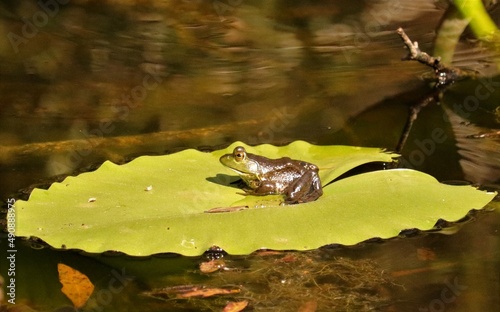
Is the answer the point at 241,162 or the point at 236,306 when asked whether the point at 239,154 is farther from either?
the point at 236,306

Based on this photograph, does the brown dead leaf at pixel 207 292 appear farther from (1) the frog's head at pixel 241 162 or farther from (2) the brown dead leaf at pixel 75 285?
(1) the frog's head at pixel 241 162

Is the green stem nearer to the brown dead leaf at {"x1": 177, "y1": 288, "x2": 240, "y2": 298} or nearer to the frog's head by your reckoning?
the frog's head

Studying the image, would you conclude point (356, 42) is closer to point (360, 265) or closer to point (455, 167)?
point (455, 167)

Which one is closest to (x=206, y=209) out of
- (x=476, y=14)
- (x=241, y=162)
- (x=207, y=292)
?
(x=241, y=162)

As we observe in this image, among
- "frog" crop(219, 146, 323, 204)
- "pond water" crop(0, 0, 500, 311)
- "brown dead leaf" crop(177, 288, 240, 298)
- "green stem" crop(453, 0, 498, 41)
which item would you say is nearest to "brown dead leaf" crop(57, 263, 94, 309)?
"pond water" crop(0, 0, 500, 311)

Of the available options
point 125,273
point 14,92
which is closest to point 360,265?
point 125,273

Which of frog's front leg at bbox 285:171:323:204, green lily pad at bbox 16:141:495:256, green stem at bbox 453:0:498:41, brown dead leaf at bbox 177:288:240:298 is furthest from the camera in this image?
green stem at bbox 453:0:498:41
